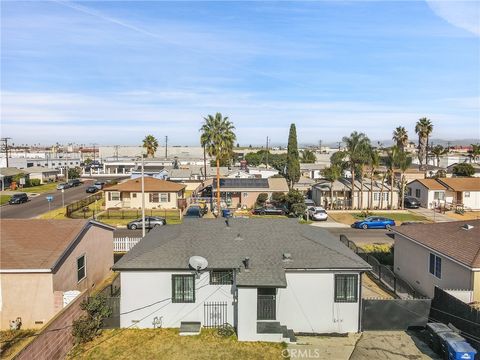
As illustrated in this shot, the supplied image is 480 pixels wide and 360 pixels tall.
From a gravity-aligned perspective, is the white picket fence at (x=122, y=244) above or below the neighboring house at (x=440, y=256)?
below

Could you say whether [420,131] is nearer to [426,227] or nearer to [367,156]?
[367,156]

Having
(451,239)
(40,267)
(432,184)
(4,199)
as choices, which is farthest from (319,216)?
(4,199)

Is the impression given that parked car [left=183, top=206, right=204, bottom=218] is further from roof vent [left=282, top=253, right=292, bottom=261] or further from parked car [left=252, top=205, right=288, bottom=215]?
roof vent [left=282, top=253, right=292, bottom=261]

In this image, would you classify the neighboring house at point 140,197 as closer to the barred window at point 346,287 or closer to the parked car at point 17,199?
the parked car at point 17,199

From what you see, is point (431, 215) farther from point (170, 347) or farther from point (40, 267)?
point (40, 267)

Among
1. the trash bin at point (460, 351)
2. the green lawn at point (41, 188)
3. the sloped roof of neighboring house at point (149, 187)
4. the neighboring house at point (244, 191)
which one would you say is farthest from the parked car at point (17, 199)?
the trash bin at point (460, 351)

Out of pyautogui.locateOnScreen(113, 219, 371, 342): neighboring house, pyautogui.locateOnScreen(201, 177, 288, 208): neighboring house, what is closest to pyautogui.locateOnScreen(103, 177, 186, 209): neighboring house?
Result: pyautogui.locateOnScreen(201, 177, 288, 208): neighboring house

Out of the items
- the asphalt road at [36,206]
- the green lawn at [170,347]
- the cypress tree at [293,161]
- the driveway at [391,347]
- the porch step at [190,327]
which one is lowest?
the driveway at [391,347]

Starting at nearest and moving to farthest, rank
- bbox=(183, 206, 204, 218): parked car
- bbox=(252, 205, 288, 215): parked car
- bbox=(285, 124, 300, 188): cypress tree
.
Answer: bbox=(183, 206, 204, 218): parked car
bbox=(252, 205, 288, 215): parked car
bbox=(285, 124, 300, 188): cypress tree

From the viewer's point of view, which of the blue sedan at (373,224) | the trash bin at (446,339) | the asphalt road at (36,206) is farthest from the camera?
the asphalt road at (36,206)
